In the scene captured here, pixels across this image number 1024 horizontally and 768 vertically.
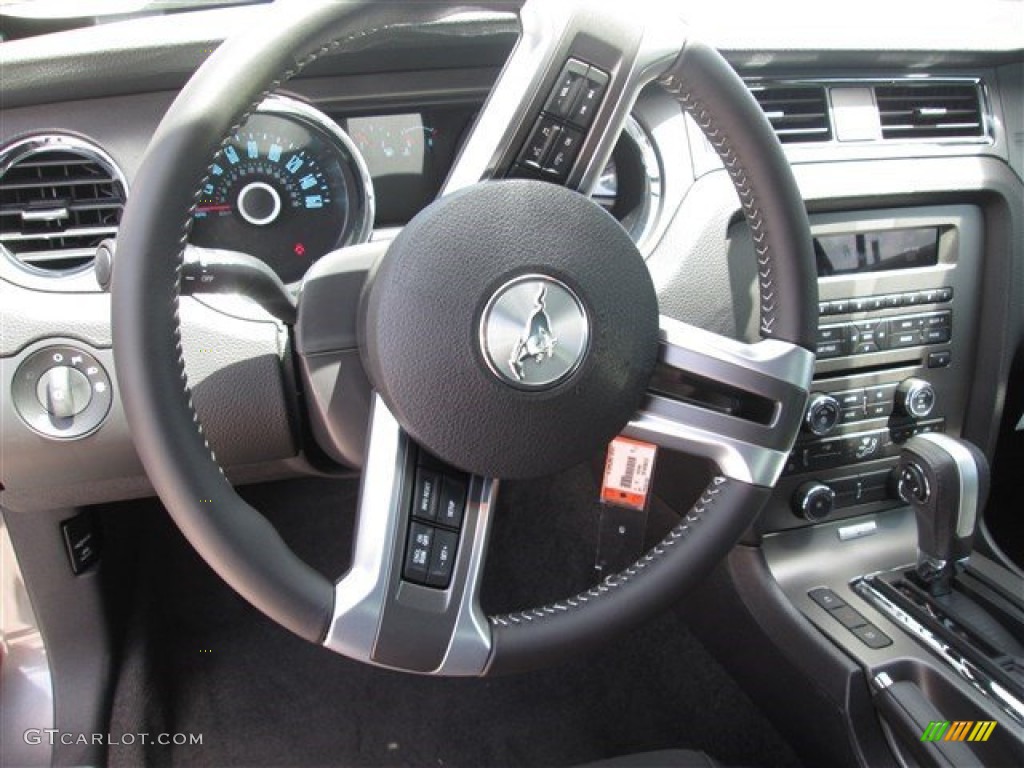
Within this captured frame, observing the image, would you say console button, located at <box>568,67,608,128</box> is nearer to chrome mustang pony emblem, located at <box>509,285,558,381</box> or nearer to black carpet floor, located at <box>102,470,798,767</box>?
chrome mustang pony emblem, located at <box>509,285,558,381</box>

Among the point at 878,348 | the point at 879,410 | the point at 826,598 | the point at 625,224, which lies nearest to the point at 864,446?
the point at 879,410

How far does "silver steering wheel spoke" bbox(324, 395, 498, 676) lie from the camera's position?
90cm

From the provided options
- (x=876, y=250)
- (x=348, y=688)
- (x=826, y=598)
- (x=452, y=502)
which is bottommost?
(x=348, y=688)

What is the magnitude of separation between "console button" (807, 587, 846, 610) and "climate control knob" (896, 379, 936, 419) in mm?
346

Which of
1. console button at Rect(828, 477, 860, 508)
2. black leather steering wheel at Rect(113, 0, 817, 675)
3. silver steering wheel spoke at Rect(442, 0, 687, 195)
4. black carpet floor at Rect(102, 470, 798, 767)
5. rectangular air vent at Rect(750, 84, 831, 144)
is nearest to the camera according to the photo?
black leather steering wheel at Rect(113, 0, 817, 675)

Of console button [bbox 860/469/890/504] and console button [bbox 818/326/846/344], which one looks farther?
console button [bbox 860/469/890/504]

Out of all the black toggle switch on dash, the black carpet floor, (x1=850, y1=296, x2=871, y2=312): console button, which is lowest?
the black carpet floor

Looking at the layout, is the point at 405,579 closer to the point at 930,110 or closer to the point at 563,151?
the point at 563,151

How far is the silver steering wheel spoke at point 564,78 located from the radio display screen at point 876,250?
2.22 feet

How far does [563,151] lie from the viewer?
0.97 m

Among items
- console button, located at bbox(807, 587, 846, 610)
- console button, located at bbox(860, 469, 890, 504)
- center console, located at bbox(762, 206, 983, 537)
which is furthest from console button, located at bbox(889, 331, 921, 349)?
console button, located at bbox(807, 587, 846, 610)

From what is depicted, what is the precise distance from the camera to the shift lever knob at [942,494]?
1.38 metres

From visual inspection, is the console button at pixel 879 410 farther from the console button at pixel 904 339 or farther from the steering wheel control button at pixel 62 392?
the steering wheel control button at pixel 62 392

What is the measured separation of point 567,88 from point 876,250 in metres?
0.86
